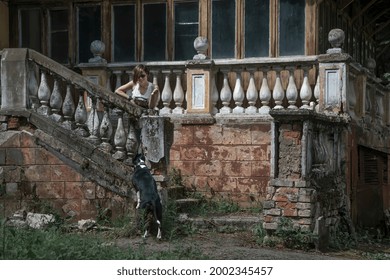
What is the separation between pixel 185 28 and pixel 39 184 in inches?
184

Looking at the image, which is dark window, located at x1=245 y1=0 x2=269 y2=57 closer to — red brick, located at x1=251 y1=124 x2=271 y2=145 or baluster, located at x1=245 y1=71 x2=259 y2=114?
baluster, located at x1=245 y1=71 x2=259 y2=114

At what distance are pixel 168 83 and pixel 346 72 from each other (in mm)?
3020

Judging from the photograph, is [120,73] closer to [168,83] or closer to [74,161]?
[168,83]

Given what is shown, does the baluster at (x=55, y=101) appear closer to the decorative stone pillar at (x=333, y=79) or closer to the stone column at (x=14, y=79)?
the stone column at (x=14, y=79)

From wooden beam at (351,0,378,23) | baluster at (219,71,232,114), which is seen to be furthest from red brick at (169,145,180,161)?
wooden beam at (351,0,378,23)

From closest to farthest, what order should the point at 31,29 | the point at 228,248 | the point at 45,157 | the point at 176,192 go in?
the point at 228,248, the point at 45,157, the point at 176,192, the point at 31,29

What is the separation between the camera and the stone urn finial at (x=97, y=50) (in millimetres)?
12680

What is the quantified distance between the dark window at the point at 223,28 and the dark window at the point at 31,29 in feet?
11.7

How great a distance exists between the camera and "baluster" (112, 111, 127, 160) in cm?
947

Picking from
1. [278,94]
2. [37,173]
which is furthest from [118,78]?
[37,173]

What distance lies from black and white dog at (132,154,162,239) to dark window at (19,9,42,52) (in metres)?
5.95

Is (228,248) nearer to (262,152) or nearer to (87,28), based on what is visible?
(262,152)

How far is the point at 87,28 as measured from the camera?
13.6 m
